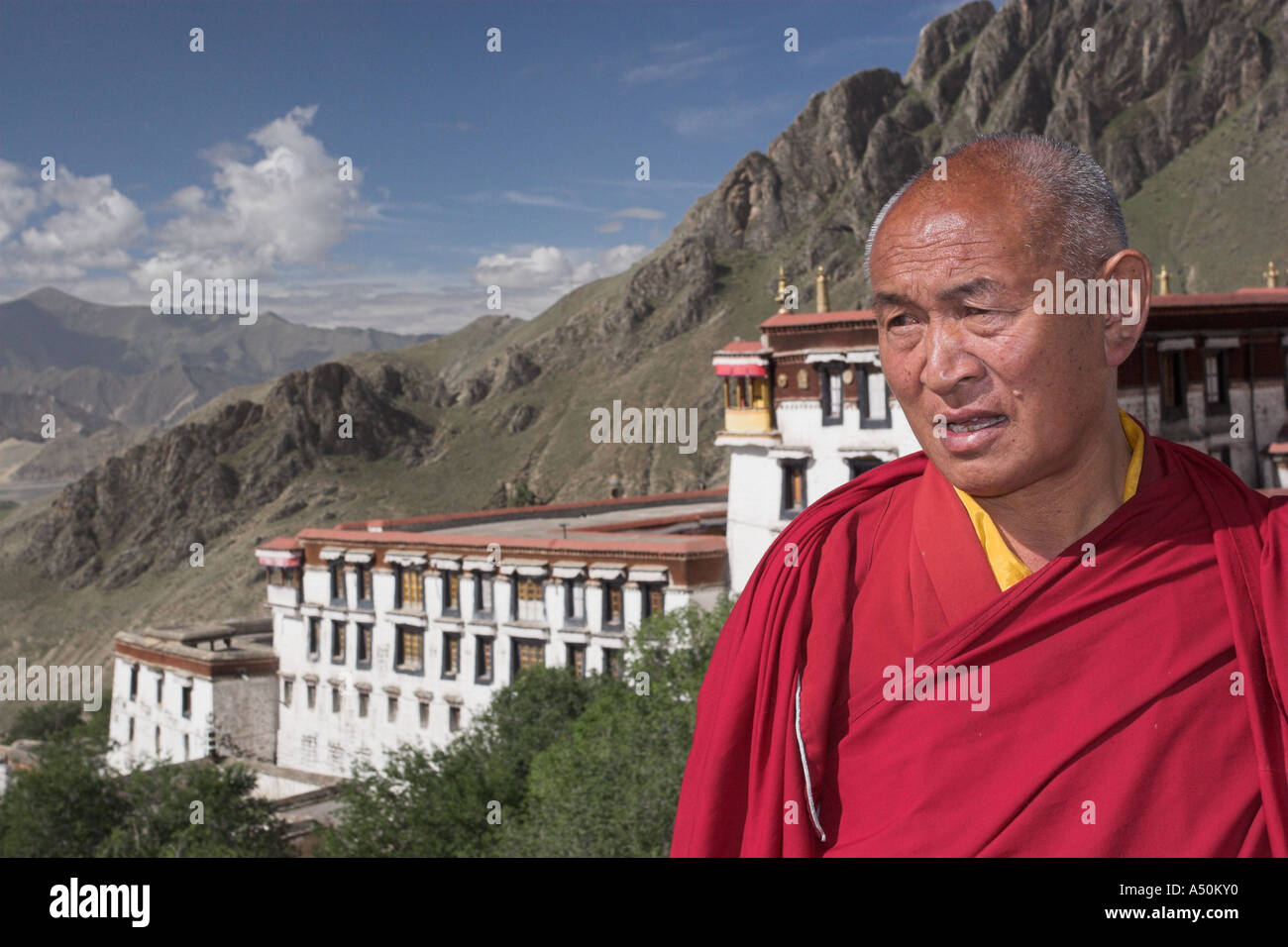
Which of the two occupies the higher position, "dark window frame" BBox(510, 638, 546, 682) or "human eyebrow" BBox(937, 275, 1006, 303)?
"human eyebrow" BBox(937, 275, 1006, 303)

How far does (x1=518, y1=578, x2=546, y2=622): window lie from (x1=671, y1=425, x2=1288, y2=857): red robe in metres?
38.7

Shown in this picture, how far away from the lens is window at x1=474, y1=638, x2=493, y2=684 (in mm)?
43625

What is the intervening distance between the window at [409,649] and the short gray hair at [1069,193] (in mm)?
43631

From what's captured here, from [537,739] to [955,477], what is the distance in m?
30.7

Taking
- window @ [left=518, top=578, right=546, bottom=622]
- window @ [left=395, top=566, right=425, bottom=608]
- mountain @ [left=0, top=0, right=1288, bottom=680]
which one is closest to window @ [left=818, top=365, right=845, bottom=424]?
window @ [left=518, top=578, right=546, bottom=622]

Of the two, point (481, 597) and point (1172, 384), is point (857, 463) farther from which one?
point (481, 597)

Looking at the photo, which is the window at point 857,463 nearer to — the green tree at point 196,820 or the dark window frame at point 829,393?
the dark window frame at point 829,393

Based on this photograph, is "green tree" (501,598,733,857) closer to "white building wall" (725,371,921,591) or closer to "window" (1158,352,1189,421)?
"white building wall" (725,371,921,591)

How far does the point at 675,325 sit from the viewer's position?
6088 inches

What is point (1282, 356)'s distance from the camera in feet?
111

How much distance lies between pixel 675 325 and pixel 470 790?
12885 centimetres

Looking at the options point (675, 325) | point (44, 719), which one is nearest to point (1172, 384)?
A: point (44, 719)
